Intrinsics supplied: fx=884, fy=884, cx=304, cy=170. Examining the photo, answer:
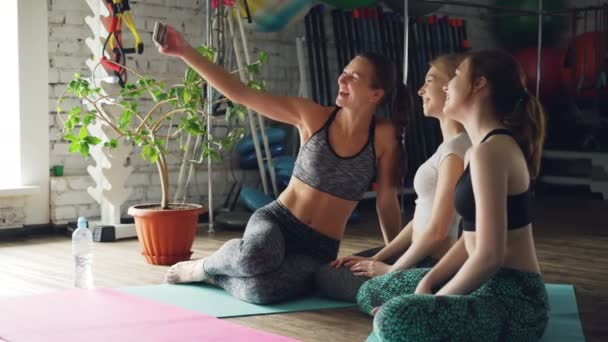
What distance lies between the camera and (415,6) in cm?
653

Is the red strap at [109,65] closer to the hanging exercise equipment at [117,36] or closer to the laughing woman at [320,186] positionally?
the hanging exercise equipment at [117,36]

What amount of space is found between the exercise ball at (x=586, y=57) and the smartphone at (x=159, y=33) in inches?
201

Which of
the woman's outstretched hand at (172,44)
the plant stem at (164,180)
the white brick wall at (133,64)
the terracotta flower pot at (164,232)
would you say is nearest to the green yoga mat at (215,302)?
the terracotta flower pot at (164,232)

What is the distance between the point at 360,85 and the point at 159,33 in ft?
2.74

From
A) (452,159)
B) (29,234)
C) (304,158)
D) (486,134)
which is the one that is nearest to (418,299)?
(486,134)

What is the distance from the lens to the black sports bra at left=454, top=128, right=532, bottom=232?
7.41ft

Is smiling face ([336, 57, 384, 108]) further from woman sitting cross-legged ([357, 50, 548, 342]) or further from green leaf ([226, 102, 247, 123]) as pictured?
green leaf ([226, 102, 247, 123])

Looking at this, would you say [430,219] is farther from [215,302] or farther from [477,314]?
[215,302]

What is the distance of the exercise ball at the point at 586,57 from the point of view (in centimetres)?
698

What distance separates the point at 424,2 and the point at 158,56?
2123 millimetres

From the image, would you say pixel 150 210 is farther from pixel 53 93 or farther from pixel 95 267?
pixel 53 93

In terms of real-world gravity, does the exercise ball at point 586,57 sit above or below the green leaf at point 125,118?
above

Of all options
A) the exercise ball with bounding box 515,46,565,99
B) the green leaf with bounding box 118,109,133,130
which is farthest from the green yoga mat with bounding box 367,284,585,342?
the exercise ball with bounding box 515,46,565,99

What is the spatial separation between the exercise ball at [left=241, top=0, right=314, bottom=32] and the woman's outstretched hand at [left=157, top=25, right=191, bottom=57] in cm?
264
